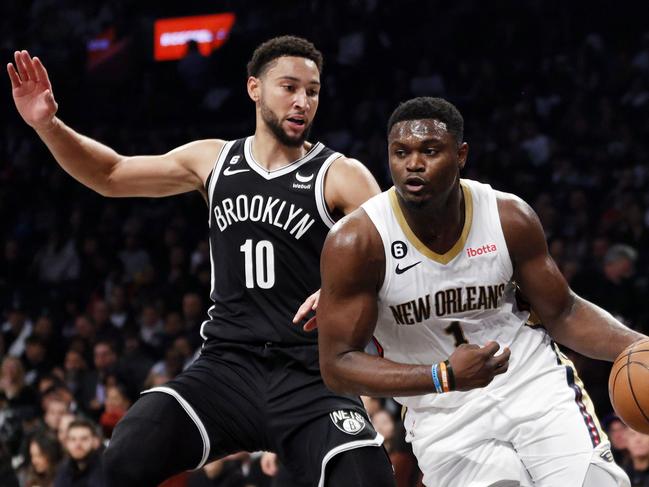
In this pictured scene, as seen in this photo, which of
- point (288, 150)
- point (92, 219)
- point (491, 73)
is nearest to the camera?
point (288, 150)

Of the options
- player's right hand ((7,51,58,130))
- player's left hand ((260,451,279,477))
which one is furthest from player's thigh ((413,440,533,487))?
player's left hand ((260,451,279,477))

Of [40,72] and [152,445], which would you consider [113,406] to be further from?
[152,445]

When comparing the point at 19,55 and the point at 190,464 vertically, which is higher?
the point at 19,55

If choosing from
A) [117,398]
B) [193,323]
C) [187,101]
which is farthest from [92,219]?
[117,398]

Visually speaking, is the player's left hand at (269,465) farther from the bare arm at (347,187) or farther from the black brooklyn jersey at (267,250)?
the bare arm at (347,187)

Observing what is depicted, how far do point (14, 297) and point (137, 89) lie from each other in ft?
14.6

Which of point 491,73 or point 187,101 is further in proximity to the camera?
point 187,101

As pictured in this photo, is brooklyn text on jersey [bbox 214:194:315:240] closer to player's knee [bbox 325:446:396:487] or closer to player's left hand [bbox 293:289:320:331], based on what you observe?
player's left hand [bbox 293:289:320:331]

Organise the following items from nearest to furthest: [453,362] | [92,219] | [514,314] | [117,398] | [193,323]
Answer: [453,362] < [514,314] < [117,398] < [193,323] < [92,219]

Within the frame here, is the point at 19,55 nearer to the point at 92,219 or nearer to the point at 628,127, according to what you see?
the point at 628,127

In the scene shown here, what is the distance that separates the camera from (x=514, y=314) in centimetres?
368

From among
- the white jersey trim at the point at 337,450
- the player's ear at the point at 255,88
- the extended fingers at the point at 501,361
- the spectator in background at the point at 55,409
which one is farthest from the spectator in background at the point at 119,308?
the extended fingers at the point at 501,361

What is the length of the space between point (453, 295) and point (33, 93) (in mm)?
2036

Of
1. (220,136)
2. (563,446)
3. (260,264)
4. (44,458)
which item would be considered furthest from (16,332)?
(563,446)
